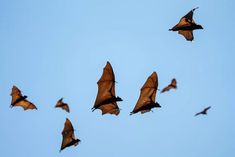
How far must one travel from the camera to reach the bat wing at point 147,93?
24812mm

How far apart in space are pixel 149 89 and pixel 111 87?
2.57m

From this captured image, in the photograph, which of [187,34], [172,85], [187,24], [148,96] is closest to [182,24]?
[187,24]

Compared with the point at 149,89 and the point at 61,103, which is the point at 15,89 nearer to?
the point at 61,103

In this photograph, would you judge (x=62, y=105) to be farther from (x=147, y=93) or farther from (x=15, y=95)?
(x=147, y=93)

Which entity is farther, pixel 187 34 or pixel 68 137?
pixel 187 34

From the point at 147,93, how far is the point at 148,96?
0.23 metres

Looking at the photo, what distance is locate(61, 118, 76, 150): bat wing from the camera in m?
26.9

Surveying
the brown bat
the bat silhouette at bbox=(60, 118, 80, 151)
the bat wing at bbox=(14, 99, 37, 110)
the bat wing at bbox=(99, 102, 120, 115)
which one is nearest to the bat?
the bat wing at bbox=(14, 99, 37, 110)

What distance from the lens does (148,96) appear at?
982 inches

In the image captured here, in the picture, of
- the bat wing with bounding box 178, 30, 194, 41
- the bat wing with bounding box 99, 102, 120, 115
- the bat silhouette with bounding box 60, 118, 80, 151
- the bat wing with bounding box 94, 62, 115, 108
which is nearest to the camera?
the bat wing with bounding box 94, 62, 115, 108

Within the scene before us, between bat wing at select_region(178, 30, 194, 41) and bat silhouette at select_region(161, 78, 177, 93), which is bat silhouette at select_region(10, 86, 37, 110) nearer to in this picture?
bat silhouette at select_region(161, 78, 177, 93)

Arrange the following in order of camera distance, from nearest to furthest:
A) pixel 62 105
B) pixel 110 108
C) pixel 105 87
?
pixel 105 87 < pixel 110 108 < pixel 62 105

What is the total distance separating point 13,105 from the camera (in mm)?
32844

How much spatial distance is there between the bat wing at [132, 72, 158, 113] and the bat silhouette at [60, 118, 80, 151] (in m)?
5.20
